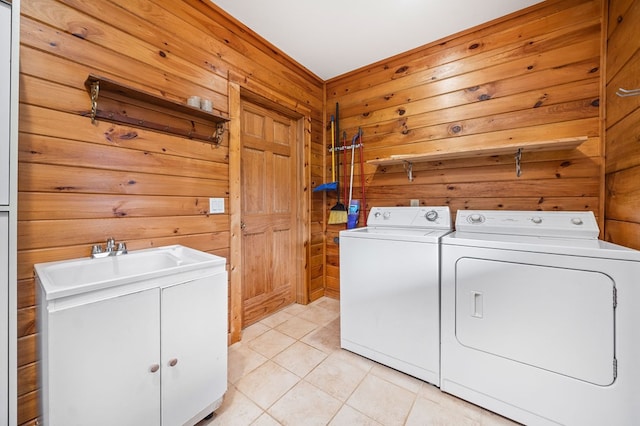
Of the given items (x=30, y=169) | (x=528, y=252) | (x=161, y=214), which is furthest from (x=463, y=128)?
(x=30, y=169)

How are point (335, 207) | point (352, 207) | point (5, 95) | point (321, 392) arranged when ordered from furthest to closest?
point (335, 207) < point (352, 207) < point (321, 392) < point (5, 95)

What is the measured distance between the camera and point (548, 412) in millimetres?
1259

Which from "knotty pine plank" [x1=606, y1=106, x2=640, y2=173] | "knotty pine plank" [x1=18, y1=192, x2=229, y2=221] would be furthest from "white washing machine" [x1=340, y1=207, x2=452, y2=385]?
"knotty pine plank" [x1=18, y1=192, x2=229, y2=221]

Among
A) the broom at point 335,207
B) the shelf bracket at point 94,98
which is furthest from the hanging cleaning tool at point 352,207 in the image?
the shelf bracket at point 94,98

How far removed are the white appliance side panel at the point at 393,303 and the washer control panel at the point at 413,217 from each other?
0.44 metres

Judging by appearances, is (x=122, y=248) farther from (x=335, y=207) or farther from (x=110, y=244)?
(x=335, y=207)

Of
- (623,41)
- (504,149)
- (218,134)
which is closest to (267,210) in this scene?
(218,134)

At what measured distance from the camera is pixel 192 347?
3.97ft

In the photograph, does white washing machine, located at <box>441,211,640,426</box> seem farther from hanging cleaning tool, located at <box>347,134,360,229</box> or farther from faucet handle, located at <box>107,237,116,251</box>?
faucet handle, located at <box>107,237,116,251</box>

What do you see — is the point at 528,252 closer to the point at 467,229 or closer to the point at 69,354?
the point at 467,229

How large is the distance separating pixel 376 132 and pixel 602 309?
2.03 meters

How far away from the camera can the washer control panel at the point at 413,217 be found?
1.93 m

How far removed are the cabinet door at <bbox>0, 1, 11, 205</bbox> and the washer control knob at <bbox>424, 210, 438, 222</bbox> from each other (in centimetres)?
219

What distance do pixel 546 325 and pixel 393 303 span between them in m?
0.77
